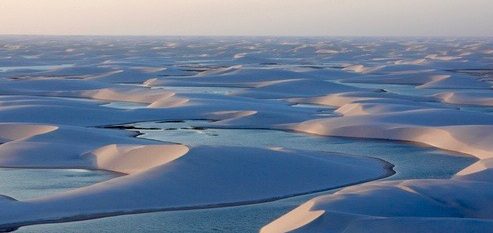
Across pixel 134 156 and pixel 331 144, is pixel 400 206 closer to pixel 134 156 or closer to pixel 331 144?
pixel 134 156

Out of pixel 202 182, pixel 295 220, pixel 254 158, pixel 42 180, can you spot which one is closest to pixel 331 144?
pixel 254 158

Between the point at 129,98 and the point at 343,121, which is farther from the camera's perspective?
the point at 129,98

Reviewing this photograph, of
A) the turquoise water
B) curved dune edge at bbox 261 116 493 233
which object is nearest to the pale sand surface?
curved dune edge at bbox 261 116 493 233

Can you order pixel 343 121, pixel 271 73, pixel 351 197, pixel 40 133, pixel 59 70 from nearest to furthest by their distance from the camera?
pixel 351 197 < pixel 40 133 < pixel 343 121 < pixel 271 73 < pixel 59 70

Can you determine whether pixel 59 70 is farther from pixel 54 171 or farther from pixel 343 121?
pixel 54 171

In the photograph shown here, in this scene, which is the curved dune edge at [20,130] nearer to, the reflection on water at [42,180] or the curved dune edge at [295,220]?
the reflection on water at [42,180]

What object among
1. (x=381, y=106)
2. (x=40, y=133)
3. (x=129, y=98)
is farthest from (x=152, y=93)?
(x=40, y=133)

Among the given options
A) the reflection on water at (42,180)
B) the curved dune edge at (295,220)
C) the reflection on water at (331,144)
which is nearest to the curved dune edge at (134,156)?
the reflection on water at (42,180)

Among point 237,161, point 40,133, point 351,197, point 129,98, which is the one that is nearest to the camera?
point 351,197
